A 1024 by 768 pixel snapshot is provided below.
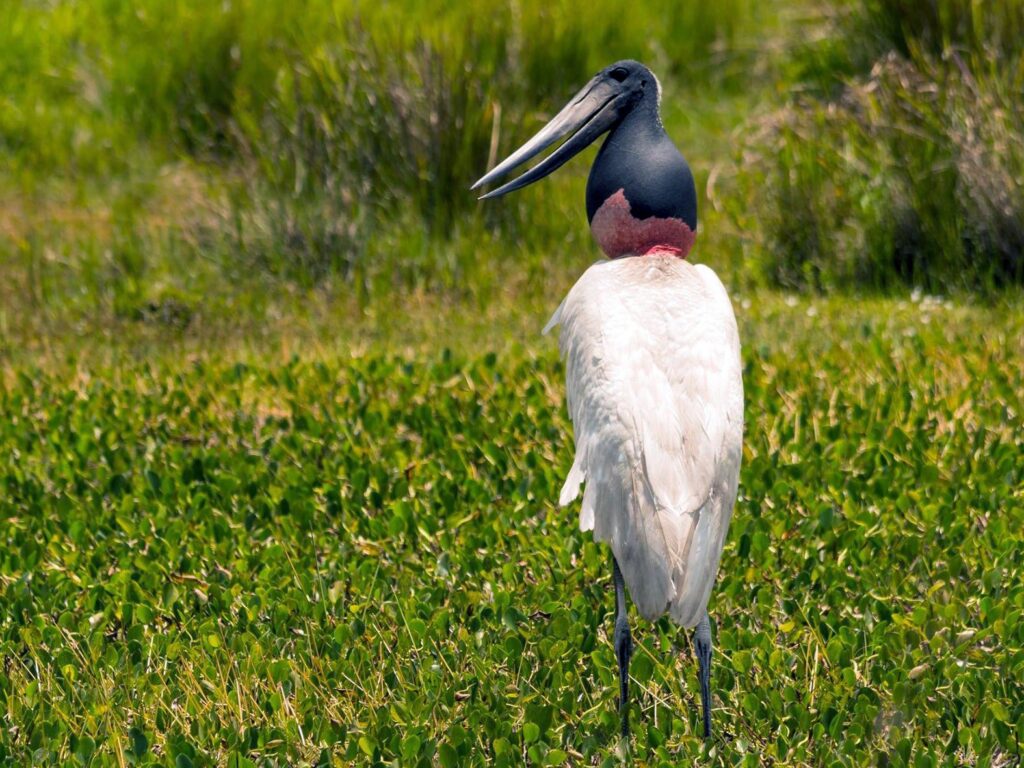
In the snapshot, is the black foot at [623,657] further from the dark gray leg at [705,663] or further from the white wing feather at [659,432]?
the white wing feather at [659,432]

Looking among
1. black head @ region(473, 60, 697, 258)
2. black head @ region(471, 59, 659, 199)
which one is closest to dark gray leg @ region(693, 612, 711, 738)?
black head @ region(473, 60, 697, 258)

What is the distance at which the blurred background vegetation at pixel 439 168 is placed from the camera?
28.2 ft

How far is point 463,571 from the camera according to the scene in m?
4.91

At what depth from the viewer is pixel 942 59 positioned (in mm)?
9117

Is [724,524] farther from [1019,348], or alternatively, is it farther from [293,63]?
[293,63]

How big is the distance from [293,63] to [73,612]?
6322 millimetres

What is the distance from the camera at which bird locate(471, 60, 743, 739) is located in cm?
360

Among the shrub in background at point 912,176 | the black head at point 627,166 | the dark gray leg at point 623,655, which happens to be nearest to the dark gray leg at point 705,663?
the dark gray leg at point 623,655

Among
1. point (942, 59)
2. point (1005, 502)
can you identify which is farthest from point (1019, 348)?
point (942, 59)

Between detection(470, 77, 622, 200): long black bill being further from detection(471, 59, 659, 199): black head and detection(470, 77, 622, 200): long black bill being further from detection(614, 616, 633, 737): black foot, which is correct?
detection(614, 616, 633, 737): black foot

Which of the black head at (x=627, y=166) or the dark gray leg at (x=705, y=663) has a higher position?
the black head at (x=627, y=166)

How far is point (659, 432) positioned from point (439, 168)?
5960 millimetres

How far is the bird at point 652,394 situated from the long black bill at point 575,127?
0.05 meters

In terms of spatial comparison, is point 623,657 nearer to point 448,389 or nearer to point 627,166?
point 627,166
